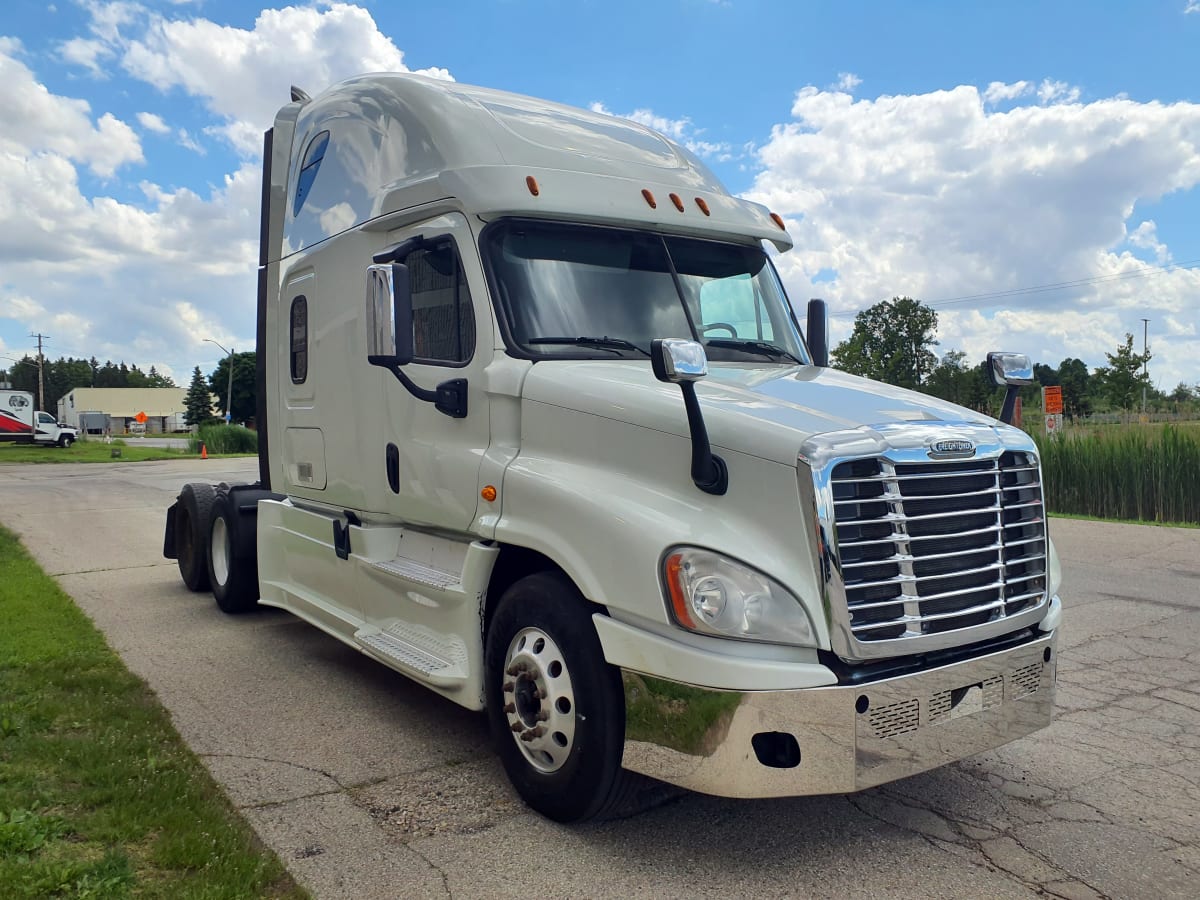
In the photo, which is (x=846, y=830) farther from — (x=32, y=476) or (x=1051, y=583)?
(x=32, y=476)

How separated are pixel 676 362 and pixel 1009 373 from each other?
2.13 meters

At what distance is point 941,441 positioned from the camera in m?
3.71

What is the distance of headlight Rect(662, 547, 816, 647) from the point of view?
343 centimetres

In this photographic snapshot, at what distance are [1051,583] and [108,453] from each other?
160ft

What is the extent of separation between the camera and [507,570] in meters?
4.47

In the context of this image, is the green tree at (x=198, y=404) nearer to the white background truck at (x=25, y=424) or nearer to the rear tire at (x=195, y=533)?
the white background truck at (x=25, y=424)

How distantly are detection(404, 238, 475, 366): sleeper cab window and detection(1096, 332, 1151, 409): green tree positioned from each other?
44561mm

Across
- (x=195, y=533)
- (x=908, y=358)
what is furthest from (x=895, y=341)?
(x=195, y=533)

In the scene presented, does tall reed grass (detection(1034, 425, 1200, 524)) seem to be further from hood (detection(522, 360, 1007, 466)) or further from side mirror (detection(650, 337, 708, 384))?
side mirror (detection(650, 337, 708, 384))

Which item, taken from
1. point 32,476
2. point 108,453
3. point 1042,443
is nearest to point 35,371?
point 108,453

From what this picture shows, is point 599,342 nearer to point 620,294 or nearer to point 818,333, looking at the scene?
point 620,294

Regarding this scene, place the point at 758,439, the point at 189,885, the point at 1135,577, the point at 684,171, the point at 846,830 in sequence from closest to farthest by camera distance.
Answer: the point at 189,885 < the point at 758,439 < the point at 846,830 < the point at 684,171 < the point at 1135,577

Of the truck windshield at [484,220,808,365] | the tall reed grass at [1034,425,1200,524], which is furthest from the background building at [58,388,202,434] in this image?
the truck windshield at [484,220,808,365]

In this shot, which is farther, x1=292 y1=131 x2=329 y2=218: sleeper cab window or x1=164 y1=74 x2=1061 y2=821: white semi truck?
x1=292 y1=131 x2=329 y2=218: sleeper cab window
